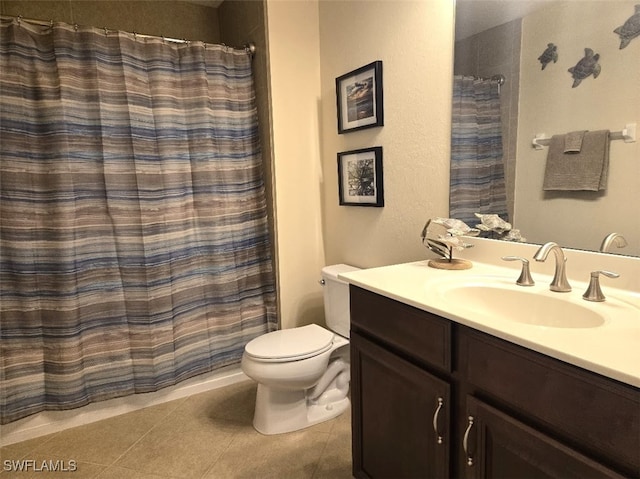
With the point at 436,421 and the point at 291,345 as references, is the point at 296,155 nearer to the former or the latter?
the point at 291,345

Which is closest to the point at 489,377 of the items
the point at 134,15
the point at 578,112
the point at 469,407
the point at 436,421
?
the point at 469,407

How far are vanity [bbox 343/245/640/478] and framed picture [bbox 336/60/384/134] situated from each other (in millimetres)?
822

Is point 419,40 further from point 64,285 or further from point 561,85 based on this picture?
point 64,285

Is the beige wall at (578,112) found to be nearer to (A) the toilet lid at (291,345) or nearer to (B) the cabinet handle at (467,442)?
(B) the cabinet handle at (467,442)

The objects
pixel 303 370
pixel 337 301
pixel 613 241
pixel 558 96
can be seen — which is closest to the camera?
pixel 613 241

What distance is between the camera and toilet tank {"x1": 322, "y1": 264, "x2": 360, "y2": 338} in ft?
6.73

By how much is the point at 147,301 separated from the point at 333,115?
1441mm

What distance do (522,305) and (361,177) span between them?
1.12 metres

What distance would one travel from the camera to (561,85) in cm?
126

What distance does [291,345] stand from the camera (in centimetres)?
187

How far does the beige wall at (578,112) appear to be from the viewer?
43.9 inches

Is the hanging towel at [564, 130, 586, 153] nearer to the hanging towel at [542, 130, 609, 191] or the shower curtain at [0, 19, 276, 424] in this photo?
the hanging towel at [542, 130, 609, 191]

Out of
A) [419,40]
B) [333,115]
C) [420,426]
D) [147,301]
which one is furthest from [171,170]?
[420,426]

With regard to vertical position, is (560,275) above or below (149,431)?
above
